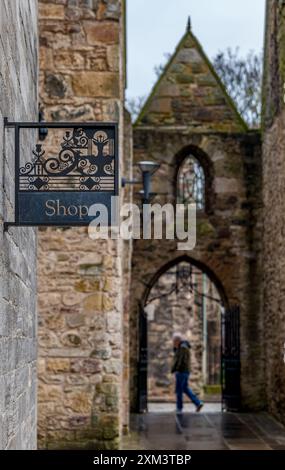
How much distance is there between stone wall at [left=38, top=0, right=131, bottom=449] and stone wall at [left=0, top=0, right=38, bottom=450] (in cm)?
446

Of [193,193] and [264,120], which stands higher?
[264,120]

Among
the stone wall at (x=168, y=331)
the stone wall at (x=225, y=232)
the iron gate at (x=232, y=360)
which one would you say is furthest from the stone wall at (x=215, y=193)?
the stone wall at (x=168, y=331)

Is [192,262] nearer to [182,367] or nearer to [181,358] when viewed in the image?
[181,358]

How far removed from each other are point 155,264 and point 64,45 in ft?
21.5

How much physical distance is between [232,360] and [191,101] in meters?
4.75

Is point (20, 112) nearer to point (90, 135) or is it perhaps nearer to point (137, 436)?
point (90, 135)

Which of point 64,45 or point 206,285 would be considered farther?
point 206,285

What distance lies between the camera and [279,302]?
52.6 ft

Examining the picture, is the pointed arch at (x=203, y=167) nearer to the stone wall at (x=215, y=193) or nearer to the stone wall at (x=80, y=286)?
the stone wall at (x=215, y=193)

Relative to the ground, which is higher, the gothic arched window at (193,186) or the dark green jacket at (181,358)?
the gothic arched window at (193,186)

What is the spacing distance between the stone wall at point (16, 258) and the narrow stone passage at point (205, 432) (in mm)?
6228

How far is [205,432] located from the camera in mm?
14844

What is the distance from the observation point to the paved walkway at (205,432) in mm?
13281

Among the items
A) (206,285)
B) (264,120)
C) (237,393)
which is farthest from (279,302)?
(206,285)
